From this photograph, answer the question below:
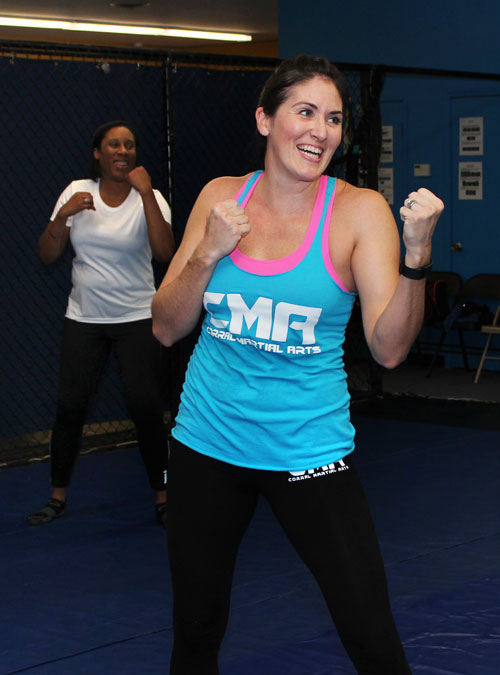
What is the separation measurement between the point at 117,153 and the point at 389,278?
8.96 feet

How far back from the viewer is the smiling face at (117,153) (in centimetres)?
451

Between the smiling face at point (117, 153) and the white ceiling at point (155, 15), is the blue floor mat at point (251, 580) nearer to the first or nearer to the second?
the smiling face at point (117, 153)

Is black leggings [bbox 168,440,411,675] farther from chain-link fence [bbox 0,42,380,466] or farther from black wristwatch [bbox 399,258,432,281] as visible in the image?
chain-link fence [bbox 0,42,380,466]

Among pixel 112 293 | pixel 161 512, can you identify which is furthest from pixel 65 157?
pixel 161 512

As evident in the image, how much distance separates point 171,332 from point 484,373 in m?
6.68

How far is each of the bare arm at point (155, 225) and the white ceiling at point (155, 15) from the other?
24.0ft

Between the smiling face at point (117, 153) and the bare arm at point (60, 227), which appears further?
the smiling face at point (117, 153)

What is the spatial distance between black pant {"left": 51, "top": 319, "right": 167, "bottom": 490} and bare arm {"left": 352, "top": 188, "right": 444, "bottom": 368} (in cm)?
242

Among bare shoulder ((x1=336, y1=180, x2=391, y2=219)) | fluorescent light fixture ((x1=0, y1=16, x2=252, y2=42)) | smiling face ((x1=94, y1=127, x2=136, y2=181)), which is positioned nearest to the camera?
bare shoulder ((x1=336, y1=180, x2=391, y2=219))

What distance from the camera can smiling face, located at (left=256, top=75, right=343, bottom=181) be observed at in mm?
2088

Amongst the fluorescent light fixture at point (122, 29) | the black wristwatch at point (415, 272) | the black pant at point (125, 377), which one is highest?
the fluorescent light fixture at point (122, 29)

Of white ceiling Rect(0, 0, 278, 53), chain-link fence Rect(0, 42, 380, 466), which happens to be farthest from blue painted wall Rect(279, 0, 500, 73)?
chain-link fence Rect(0, 42, 380, 466)

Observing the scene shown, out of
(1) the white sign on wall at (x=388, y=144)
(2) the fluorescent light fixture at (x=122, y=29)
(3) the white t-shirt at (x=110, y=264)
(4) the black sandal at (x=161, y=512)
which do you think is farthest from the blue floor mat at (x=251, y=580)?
(2) the fluorescent light fixture at (x=122, y=29)

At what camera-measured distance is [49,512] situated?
4.59m
